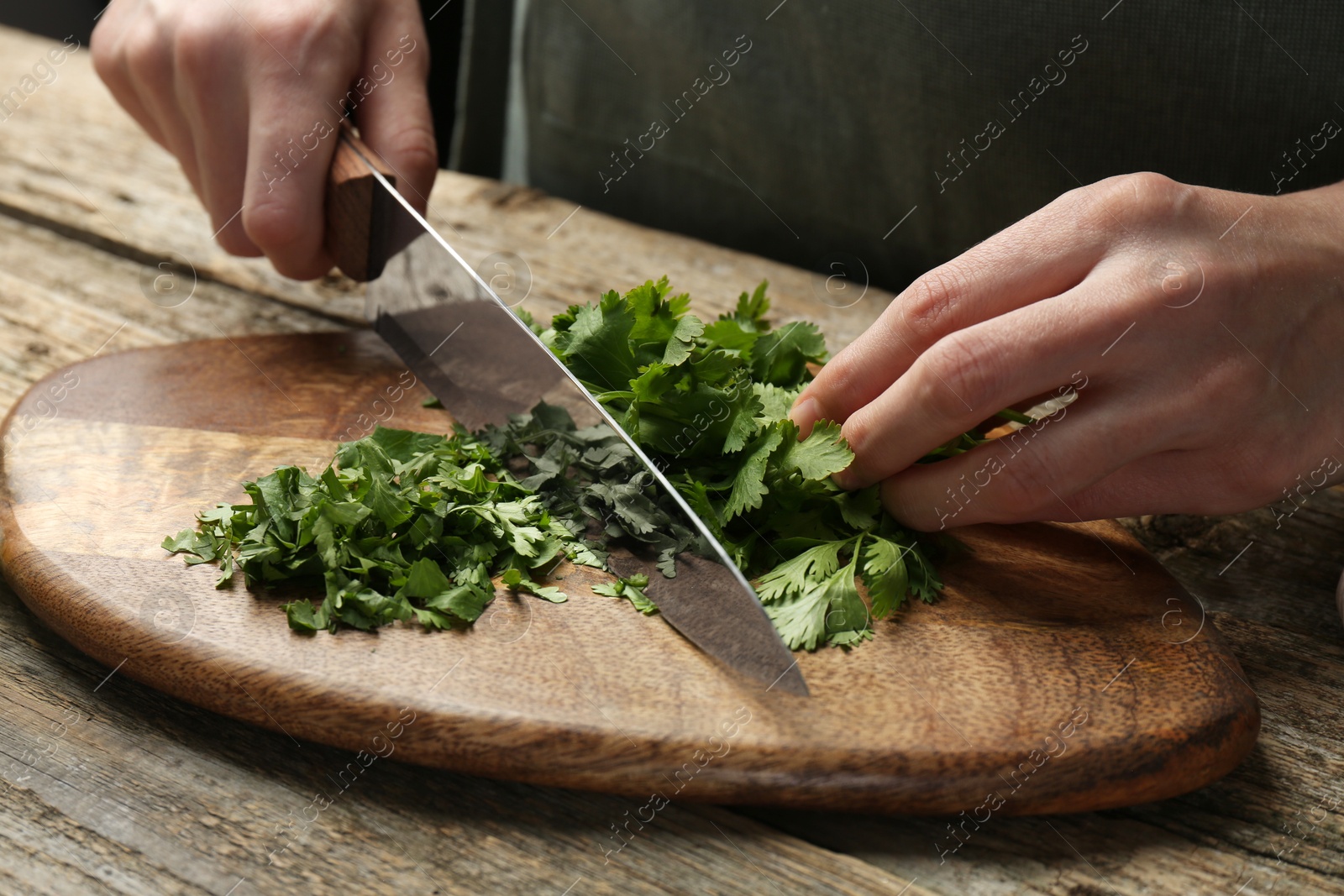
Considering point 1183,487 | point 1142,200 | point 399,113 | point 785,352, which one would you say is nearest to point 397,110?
point 399,113

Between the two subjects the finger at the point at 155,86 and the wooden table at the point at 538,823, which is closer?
the wooden table at the point at 538,823

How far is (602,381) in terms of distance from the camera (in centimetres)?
171

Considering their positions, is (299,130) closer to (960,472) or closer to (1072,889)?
(960,472)

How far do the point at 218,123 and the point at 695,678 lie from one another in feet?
5.22

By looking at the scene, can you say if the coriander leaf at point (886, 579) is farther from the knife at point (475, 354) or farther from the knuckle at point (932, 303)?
the knuckle at point (932, 303)

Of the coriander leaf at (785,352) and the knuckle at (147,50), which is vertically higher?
the knuckle at (147,50)

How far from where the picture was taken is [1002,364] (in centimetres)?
132

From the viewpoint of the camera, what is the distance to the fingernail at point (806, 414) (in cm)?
156

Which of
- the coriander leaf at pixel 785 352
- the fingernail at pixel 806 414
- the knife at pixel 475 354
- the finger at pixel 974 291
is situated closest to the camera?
the knife at pixel 475 354

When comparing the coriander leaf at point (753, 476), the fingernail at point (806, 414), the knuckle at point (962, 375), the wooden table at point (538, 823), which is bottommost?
the wooden table at point (538, 823)

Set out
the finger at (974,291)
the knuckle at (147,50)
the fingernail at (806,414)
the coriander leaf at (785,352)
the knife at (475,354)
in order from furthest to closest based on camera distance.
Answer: the knuckle at (147,50) → the coriander leaf at (785,352) → the fingernail at (806,414) → the finger at (974,291) → the knife at (475,354)

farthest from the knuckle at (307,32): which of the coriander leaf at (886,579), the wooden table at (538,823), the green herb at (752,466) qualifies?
the coriander leaf at (886,579)

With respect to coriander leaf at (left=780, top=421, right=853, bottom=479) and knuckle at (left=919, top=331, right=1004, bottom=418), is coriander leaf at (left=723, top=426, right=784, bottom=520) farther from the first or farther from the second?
knuckle at (left=919, top=331, right=1004, bottom=418)

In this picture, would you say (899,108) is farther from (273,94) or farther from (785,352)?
(273,94)
